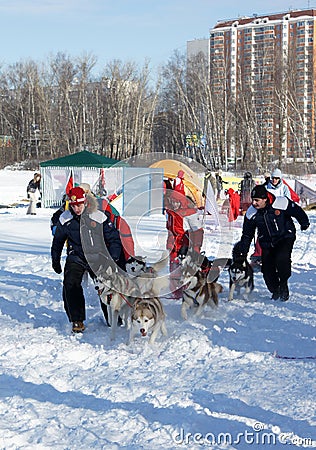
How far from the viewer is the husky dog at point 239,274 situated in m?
5.94

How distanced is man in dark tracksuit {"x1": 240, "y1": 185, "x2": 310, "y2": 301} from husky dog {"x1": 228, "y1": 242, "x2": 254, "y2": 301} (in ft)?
0.27

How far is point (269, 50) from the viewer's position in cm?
3647

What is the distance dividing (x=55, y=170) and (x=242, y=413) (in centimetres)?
1672

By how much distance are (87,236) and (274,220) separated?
80.2 inches

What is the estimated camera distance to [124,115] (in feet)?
124

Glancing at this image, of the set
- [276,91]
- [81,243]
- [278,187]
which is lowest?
[81,243]

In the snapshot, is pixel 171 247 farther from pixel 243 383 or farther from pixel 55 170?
pixel 55 170

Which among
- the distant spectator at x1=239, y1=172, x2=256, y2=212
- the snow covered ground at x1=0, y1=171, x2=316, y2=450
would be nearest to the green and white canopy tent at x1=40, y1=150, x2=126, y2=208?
the distant spectator at x1=239, y1=172, x2=256, y2=212

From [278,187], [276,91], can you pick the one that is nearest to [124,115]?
[276,91]

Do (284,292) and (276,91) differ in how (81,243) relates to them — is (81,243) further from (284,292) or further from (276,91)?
(276,91)

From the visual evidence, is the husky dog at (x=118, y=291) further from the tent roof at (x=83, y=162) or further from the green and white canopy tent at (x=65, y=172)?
the green and white canopy tent at (x=65, y=172)

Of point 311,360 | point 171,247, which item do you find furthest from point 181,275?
point 311,360

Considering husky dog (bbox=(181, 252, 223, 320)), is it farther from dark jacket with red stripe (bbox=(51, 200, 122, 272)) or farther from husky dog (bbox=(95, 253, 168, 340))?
dark jacket with red stripe (bbox=(51, 200, 122, 272))

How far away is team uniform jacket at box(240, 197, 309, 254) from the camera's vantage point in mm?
5879
